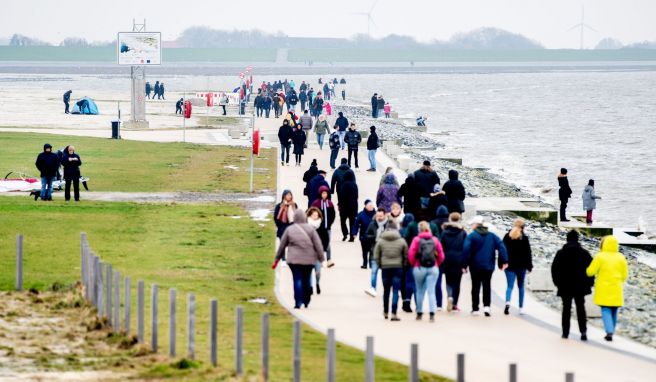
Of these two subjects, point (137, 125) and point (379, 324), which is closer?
point (379, 324)

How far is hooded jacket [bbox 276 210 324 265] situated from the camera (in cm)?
1988

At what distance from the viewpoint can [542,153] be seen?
8075 centimetres

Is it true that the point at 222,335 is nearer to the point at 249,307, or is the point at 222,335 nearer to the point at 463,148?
the point at 249,307

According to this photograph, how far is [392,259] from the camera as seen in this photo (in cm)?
1942

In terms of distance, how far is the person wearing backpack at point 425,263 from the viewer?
63.3 feet

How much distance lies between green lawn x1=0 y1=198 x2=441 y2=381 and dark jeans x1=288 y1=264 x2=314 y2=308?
0.29 metres

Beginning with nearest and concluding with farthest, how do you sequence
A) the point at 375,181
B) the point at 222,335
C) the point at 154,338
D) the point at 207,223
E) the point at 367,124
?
the point at 154,338 → the point at 222,335 → the point at 207,223 → the point at 375,181 → the point at 367,124

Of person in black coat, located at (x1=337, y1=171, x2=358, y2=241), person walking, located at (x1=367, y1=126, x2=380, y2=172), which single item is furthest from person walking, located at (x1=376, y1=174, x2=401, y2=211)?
person walking, located at (x1=367, y1=126, x2=380, y2=172)

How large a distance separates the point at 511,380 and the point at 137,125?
54171 mm

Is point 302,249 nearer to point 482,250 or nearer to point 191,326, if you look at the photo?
point 482,250

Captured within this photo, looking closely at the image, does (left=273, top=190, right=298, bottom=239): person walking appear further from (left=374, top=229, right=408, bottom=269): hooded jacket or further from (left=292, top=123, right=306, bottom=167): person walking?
(left=292, top=123, right=306, bottom=167): person walking

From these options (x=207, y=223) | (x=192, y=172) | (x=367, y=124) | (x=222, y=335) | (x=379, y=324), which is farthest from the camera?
(x=367, y=124)

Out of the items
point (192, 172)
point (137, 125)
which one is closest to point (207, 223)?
point (192, 172)

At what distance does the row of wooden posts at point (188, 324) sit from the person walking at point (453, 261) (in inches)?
181
